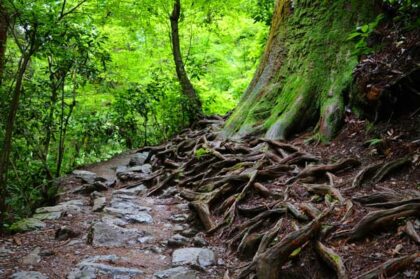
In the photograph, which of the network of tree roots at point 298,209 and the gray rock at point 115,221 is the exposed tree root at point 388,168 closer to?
the network of tree roots at point 298,209

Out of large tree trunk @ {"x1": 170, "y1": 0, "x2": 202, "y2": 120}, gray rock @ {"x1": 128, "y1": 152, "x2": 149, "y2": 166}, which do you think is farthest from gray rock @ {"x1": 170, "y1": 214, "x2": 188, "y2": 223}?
large tree trunk @ {"x1": 170, "y1": 0, "x2": 202, "y2": 120}

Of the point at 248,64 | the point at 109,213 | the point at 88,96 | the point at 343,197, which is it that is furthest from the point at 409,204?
the point at 248,64

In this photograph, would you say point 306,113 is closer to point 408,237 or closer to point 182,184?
point 182,184

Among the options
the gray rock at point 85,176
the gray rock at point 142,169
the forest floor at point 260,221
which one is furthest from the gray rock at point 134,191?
the gray rock at point 85,176

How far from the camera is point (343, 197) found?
178 inches

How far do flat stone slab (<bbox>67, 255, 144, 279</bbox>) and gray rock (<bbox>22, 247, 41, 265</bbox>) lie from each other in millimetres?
581

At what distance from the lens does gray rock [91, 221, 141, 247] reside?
543 cm

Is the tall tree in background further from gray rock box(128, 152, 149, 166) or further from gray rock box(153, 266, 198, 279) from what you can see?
gray rock box(128, 152, 149, 166)

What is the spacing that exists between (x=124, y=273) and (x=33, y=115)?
5908 mm

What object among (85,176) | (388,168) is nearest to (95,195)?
(85,176)

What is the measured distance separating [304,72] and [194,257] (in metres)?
4.72

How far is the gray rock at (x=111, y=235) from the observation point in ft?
17.8

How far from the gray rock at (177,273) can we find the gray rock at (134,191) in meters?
3.63

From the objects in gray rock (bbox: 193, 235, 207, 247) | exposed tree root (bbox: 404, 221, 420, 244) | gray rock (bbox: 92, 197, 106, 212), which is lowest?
gray rock (bbox: 193, 235, 207, 247)
